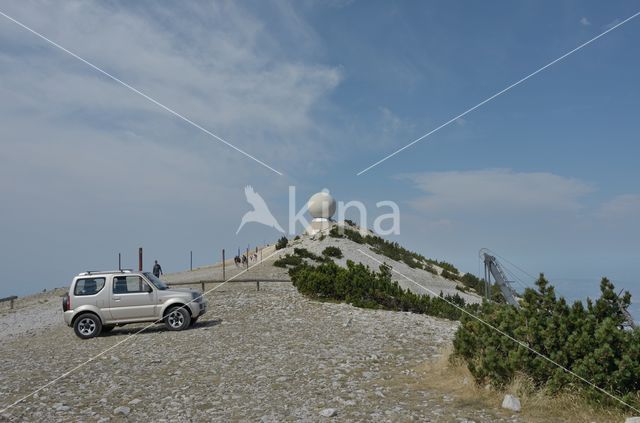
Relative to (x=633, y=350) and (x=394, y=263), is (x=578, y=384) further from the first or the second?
(x=394, y=263)

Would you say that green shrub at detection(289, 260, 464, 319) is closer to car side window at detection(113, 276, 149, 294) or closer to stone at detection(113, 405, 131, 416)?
car side window at detection(113, 276, 149, 294)

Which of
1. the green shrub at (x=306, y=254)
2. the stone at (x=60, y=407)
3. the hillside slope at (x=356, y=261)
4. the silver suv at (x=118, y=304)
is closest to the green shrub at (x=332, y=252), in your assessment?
the hillside slope at (x=356, y=261)

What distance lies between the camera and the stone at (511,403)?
8609 millimetres

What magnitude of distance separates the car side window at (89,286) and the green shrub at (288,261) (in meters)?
20.3

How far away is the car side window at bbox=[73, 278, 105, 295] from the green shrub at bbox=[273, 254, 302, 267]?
20.3 meters

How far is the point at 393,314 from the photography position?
19.8 m

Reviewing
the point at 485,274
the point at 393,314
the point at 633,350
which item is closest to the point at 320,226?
the point at 485,274

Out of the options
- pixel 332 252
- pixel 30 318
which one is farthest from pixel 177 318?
pixel 332 252

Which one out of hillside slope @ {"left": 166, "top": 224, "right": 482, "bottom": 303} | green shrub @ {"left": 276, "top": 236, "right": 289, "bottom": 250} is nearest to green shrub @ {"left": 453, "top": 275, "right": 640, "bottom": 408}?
hillside slope @ {"left": 166, "top": 224, "right": 482, "bottom": 303}

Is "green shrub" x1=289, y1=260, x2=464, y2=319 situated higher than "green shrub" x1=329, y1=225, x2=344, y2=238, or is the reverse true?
"green shrub" x1=329, y1=225, x2=344, y2=238

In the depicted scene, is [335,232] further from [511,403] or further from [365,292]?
[511,403]

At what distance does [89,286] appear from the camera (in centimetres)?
1730

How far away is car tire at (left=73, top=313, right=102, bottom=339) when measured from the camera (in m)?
17.1

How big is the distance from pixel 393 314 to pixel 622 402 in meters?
12.1
